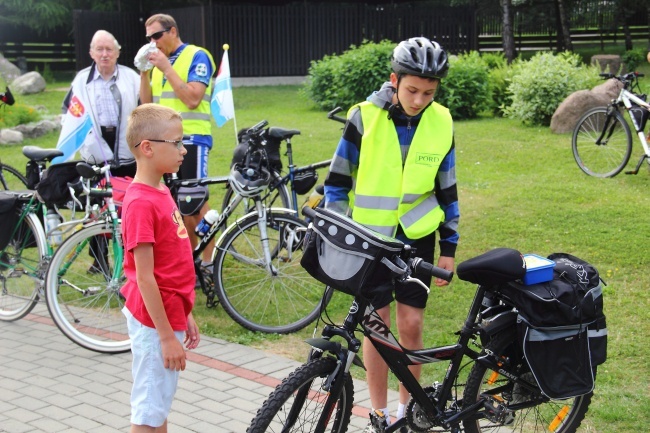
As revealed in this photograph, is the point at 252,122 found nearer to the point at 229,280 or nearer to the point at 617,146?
the point at 617,146

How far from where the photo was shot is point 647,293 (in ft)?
22.1

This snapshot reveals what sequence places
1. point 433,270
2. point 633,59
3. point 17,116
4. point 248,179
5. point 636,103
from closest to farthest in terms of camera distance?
point 433,270
point 248,179
point 636,103
point 17,116
point 633,59

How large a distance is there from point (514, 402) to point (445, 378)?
353 millimetres

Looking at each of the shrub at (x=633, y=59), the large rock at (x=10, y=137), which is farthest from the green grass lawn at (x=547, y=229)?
the shrub at (x=633, y=59)

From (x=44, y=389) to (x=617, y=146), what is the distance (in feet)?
25.0

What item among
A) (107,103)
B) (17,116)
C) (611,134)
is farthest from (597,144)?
(17,116)

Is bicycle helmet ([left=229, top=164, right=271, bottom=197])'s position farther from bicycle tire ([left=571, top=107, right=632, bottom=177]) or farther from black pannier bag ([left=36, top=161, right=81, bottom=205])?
bicycle tire ([left=571, top=107, right=632, bottom=177])

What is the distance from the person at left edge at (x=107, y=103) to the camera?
7070 mm

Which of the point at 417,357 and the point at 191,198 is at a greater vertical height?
the point at 191,198

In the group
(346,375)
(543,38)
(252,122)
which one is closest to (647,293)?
(346,375)

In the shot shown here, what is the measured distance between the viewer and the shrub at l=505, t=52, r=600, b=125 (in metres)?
14.0

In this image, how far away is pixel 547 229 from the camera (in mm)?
8219

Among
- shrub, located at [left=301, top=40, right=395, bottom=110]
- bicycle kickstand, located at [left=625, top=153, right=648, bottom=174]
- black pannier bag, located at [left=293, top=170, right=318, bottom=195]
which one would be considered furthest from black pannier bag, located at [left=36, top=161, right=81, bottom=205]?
shrub, located at [left=301, top=40, right=395, bottom=110]

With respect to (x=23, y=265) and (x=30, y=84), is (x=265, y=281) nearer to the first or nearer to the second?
(x=23, y=265)
